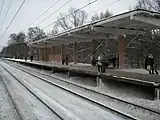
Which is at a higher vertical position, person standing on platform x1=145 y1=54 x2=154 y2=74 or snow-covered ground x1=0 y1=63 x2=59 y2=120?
person standing on platform x1=145 y1=54 x2=154 y2=74

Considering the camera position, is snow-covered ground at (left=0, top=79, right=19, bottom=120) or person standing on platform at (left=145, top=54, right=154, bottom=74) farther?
person standing on platform at (left=145, top=54, right=154, bottom=74)

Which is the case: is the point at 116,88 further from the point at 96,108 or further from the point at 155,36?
the point at 155,36

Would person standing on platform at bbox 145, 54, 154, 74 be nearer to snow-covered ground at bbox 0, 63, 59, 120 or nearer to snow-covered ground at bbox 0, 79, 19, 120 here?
snow-covered ground at bbox 0, 63, 59, 120

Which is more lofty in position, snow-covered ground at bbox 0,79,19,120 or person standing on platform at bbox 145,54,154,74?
person standing on platform at bbox 145,54,154,74


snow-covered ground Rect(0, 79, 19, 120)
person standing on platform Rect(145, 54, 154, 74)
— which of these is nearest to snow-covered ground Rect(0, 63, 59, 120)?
snow-covered ground Rect(0, 79, 19, 120)

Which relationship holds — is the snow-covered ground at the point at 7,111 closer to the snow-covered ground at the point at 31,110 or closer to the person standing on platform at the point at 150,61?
the snow-covered ground at the point at 31,110

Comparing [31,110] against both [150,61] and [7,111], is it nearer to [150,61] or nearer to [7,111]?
[7,111]

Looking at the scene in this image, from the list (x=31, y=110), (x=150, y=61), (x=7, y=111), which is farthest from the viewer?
(x=150, y=61)

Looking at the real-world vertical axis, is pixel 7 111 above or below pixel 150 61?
below

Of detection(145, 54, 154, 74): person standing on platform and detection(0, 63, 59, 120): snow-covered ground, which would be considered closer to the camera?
detection(0, 63, 59, 120): snow-covered ground

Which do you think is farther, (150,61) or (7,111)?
(150,61)

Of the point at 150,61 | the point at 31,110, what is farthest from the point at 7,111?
the point at 150,61

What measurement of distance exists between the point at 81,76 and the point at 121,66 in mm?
3821

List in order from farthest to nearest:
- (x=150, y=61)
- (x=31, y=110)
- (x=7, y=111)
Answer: (x=150, y=61) → (x=31, y=110) → (x=7, y=111)
